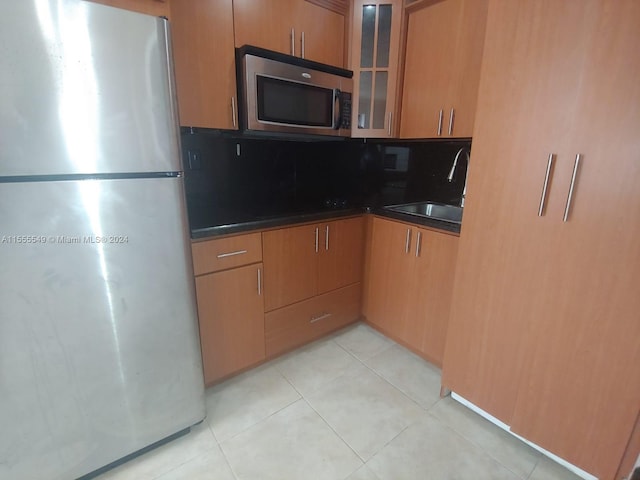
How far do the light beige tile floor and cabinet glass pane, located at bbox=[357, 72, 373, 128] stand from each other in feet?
5.04

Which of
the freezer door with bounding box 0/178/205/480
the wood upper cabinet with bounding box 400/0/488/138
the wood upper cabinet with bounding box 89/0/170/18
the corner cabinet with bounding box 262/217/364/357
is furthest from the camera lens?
the corner cabinet with bounding box 262/217/364/357

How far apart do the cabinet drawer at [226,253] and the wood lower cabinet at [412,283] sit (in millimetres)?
815

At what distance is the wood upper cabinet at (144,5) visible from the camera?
1035mm

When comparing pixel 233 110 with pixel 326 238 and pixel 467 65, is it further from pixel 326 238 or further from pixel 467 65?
pixel 467 65

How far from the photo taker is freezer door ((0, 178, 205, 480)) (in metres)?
0.94

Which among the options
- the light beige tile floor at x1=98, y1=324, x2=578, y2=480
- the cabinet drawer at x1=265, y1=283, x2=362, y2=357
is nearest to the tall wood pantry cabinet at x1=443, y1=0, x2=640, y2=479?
the light beige tile floor at x1=98, y1=324, x2=578, y2=480

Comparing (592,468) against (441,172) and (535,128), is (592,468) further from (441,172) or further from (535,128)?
(441,172)

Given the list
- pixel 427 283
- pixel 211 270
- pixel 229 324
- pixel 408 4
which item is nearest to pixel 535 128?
pixel 427 283

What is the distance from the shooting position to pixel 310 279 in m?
1.88

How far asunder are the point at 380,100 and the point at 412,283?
45.9 inches

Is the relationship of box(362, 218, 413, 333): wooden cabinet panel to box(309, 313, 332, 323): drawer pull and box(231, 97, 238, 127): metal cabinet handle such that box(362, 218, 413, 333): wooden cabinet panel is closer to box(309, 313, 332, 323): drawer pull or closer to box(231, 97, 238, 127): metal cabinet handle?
box(309, 313, 332, 323): drawer pull

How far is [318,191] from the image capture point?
7.57 ft

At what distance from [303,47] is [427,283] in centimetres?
151

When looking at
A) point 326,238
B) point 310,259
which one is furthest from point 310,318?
point 326,238
